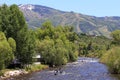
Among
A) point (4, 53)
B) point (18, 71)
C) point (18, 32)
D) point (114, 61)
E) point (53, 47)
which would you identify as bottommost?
point (18, 71)

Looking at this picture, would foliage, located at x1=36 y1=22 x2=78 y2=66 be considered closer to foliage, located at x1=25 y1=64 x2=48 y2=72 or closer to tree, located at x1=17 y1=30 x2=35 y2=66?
foliage, located at x1=25 y1=64 x2=48 y2=72

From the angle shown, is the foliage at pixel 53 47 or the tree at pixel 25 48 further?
the foliage at pixel 53 47

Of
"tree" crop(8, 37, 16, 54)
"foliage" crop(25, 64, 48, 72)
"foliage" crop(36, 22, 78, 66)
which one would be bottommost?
"foliage" crop(25, 64, 48, 72)

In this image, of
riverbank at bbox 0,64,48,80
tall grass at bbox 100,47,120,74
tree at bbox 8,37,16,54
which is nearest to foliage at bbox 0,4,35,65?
riverbank at bbox 0,64,48,80

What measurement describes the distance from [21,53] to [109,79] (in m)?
34.1

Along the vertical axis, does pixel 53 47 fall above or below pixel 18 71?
above

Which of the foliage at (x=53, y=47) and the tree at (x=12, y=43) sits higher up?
the tree at (x=12, y=43)

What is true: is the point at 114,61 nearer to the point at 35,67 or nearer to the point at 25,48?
the point at 25,48

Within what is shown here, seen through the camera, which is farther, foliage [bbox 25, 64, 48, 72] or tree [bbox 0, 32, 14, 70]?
foliage [bbox 25, 64, 48, 72]

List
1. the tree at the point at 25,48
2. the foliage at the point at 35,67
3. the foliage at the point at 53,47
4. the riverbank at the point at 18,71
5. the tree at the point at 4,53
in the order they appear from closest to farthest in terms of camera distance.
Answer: the tree at the point at 4,53, the riverbank at the point at 18,71, the tree at the point at 25,48, the foliage at the point at 35,67, the foliage at the point at 53,47

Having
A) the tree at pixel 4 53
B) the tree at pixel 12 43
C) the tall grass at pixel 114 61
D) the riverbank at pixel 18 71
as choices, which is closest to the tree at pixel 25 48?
the riverbank at pixel 18 71

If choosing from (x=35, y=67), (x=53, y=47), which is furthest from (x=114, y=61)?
(x=53, y=47)

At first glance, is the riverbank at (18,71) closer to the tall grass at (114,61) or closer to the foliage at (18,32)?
the foliage at (18,32)

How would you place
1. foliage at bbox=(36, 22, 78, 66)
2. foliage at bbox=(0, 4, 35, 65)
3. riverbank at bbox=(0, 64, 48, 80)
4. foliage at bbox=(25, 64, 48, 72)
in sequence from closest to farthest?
1. riverbank at bbox=(0, 64, 48, 80)
2. foliage at bbox=(0, 4, 35, 65)
3. foliage at bbox=(25, 64, 48, 72)
4. foliage at bbox=(36, 22, 78, 66)
